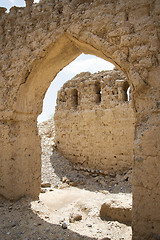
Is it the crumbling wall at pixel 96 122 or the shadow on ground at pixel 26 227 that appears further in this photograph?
the crumbling wall at pixel 96 122

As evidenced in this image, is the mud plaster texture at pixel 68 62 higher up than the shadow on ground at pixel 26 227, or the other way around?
the mud plaster texture at pixel 68 62

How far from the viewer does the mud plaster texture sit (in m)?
2.25

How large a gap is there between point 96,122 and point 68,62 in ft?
13.7

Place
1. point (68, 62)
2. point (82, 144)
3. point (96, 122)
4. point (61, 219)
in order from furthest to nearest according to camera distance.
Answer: point (82, 144)
point (96, 122)
point (68, 62)
point (61, 219)

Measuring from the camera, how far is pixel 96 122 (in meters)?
7.48

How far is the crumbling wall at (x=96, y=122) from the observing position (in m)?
6.88

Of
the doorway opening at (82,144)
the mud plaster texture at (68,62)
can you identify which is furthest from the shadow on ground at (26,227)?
the doorway opening at (82,144)

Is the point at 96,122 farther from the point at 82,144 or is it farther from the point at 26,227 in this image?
the point at 26,227

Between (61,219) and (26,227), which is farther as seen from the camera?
(61,219)

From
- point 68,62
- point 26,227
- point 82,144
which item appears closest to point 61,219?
point 26,227

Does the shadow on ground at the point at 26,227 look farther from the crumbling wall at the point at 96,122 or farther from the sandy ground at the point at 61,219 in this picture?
the crumbling wall at the point at 96,122

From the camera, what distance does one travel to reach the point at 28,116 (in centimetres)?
365

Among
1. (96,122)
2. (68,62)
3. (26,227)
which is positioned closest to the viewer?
(26,227)

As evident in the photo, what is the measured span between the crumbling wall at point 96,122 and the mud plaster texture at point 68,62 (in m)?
3.80
